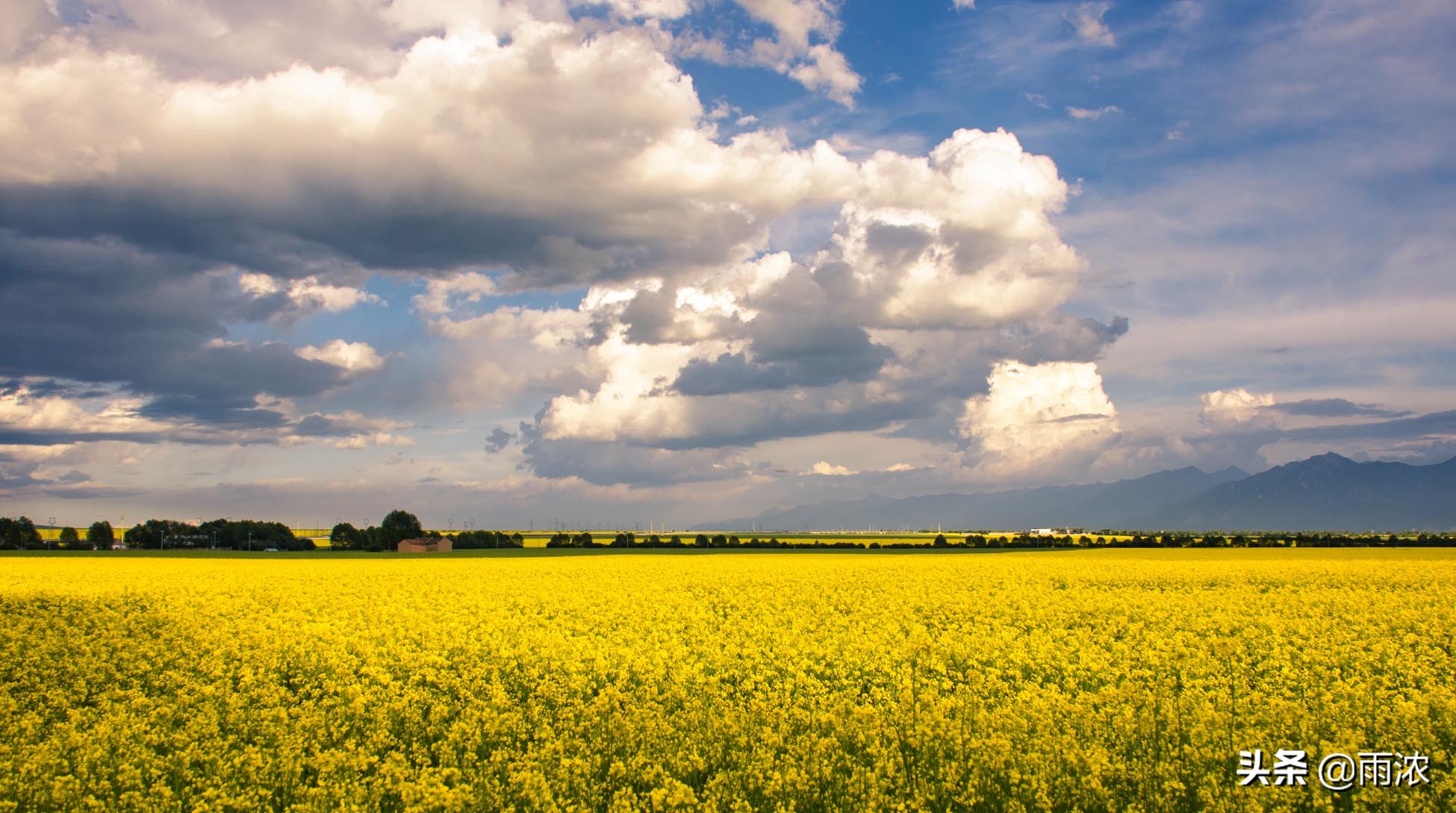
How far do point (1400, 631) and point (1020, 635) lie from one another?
33.3ft

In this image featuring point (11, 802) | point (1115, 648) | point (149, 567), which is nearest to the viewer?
point (11, 802)

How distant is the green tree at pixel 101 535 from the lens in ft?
467

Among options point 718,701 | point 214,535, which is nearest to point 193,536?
point 214,535

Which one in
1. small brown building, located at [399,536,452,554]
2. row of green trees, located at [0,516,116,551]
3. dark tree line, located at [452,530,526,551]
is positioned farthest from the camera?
row of green trees, located at [0,516,116,551]

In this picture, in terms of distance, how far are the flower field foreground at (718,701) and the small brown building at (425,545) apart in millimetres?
81338

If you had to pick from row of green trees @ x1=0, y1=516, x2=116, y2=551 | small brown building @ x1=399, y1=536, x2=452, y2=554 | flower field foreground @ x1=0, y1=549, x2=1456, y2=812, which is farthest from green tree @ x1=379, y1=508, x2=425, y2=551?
flower field foreground @ x1=0, y1=549, x2=1456, y2=812

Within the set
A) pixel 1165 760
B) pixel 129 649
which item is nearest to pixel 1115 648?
pixel 1165 760

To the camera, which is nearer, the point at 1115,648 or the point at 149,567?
the point at 1115,648

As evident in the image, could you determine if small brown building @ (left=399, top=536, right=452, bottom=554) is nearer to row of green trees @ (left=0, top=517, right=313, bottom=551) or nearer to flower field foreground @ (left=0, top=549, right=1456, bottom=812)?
row of green trees @ (left=0, top=517, right=313, bottom=551)

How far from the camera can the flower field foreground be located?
32.2 feet

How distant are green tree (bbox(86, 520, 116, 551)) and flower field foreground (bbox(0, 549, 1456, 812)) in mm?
144099

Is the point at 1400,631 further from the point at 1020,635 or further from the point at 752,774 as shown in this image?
the point at 752,774

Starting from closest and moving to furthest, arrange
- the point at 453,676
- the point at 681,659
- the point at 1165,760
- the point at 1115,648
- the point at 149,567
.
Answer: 1. the point at 1165,760
2. the point at 453,676
3. the point at 681,659
4. the point at 1115,648
5. the point at 149,567

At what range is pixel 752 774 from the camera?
976cm
